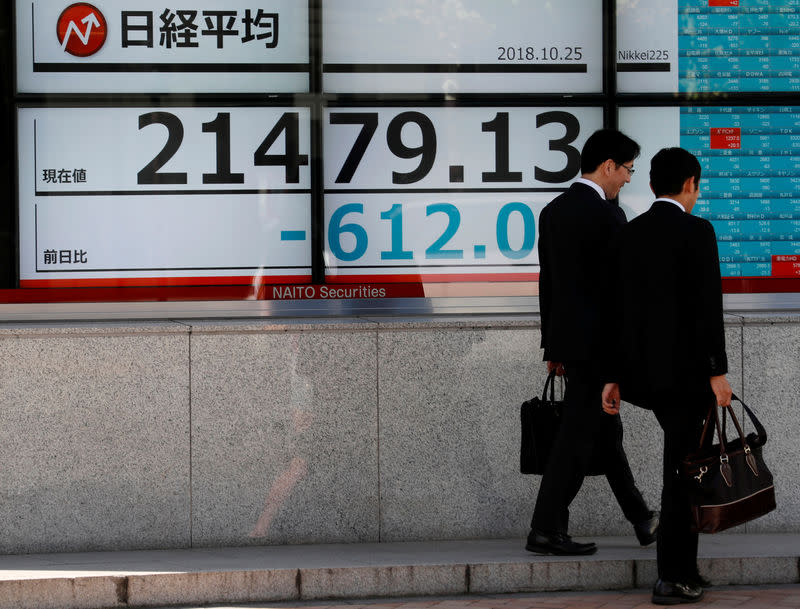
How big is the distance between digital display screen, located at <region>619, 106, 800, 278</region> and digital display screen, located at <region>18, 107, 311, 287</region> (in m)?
1.96

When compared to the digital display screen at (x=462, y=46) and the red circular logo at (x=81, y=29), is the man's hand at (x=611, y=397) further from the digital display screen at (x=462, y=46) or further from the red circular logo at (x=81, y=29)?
the red circular logo at (x=81, y=29)

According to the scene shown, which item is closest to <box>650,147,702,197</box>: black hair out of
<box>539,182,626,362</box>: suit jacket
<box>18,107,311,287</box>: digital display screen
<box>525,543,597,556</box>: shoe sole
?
<box>539,182,626,362</box>: suit jacket

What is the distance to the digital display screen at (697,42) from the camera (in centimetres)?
749

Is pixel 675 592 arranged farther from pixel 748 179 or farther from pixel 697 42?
pixel 697 42

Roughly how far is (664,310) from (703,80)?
267 centimetres

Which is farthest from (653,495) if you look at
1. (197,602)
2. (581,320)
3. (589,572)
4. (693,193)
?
(197,602)

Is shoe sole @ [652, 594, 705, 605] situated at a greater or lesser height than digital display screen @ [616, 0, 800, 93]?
lesser

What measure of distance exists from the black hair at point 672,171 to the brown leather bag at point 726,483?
936 mm

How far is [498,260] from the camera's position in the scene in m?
7.43

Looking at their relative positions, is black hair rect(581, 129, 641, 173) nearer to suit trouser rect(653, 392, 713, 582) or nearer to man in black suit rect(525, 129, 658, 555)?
man in black suit rect(525, 129, 658, 555)

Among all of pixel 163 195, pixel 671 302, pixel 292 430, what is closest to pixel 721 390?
pixel 671 302

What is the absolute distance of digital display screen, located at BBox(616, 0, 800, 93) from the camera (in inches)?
295

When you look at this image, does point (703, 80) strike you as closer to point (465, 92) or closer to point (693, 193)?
point (465, 92)

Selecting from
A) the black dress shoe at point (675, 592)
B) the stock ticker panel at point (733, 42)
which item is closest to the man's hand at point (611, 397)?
the black dress shoe at point (675, 592)
